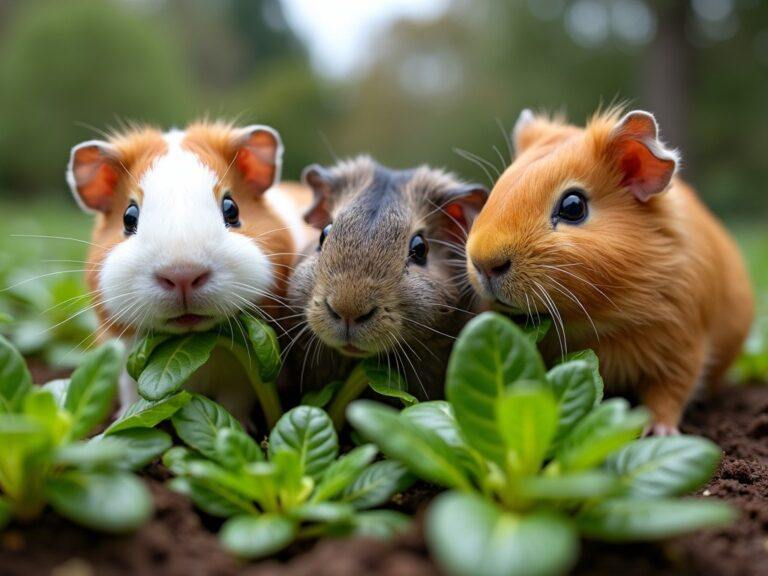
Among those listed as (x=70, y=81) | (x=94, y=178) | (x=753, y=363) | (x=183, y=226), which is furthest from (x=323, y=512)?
(x=70, y=81)

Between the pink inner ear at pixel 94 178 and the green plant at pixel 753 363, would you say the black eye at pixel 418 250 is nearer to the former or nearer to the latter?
the pink inner ear at pixel 94 178

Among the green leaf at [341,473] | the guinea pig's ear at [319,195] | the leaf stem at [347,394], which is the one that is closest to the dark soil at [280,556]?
the green leaf at [341,473]

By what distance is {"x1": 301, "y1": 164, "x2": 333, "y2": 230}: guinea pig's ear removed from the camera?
11.3ft

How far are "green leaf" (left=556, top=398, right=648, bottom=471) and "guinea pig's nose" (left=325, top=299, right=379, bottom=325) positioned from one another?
96 cm

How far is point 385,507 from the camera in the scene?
2.29 meters

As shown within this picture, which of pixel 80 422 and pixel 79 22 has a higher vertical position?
pixel 79 22

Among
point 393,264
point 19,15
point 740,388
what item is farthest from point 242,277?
point 19,15

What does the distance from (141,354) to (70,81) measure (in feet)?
83.7

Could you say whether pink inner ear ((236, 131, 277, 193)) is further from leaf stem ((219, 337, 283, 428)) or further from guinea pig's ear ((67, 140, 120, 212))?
leaf stem ((219, 337, 283, 428))

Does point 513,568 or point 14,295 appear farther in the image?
point 14,295

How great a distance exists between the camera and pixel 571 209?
9.51ft

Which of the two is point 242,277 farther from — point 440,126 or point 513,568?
point 440,126

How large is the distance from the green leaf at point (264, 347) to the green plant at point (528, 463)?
0.78 metres

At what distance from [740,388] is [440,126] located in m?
22.1
